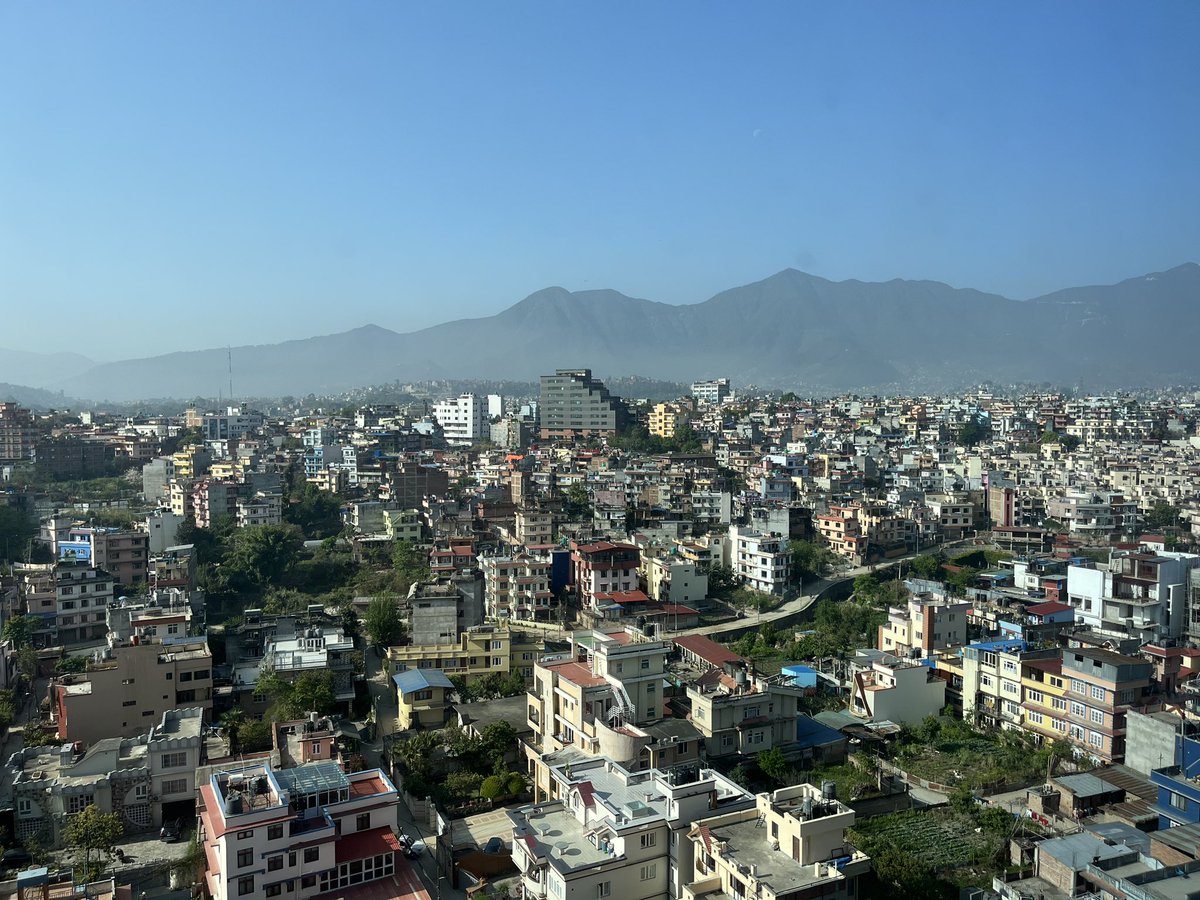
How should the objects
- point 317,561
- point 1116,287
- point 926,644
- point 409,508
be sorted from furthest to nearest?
point 1116,287 → point 409,508 → point 317,561 → point 926,644

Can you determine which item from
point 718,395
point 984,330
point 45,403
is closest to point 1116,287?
point 984,330

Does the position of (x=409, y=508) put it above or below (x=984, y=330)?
below

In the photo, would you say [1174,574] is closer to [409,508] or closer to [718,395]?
[409,508]

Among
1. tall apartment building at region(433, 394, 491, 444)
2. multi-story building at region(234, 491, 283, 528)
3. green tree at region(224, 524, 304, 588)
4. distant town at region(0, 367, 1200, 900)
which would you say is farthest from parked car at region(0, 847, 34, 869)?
tall apartment building at region(433, 394, 491, 444)

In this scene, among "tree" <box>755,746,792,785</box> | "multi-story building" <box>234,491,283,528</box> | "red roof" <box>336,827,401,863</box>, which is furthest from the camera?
"multi-story building" <box>234,491,283,528</box>

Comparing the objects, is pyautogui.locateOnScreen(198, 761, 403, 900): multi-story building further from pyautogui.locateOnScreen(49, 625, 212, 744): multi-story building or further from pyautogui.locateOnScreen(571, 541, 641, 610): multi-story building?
pyautogui.locateOnScreen(571, 541, 641, 610): multi-story building

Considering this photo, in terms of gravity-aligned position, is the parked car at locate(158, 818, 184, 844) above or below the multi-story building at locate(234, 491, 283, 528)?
below

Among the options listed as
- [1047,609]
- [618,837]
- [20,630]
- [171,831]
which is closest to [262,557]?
[20,630]
